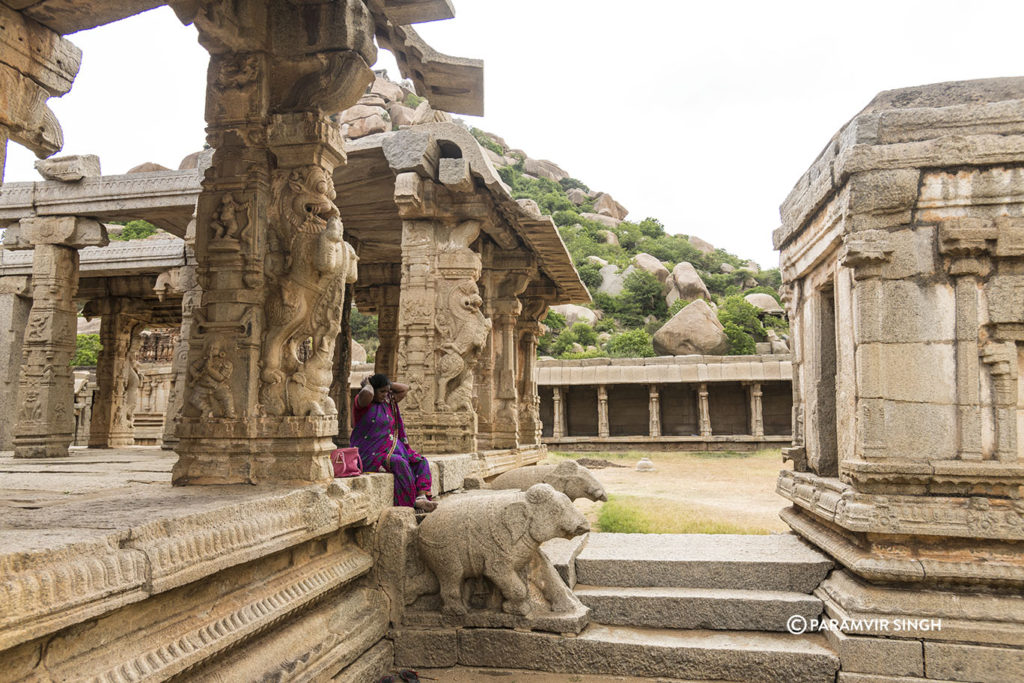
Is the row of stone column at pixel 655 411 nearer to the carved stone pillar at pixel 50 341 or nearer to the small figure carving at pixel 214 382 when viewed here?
the carved stone pillar at pixel 50 341

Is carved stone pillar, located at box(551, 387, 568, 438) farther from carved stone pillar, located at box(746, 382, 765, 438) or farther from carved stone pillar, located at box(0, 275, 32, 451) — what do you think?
carved stone pillar, located at box(0, 275, 32, 451)

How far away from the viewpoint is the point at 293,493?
347 cm

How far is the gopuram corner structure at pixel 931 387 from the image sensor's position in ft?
13.4

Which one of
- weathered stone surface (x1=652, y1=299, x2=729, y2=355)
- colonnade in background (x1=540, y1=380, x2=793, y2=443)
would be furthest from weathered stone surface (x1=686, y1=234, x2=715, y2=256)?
colonnade in background (x1=540, y1=380, x2=793, y2=443)

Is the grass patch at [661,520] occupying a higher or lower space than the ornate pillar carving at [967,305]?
lower

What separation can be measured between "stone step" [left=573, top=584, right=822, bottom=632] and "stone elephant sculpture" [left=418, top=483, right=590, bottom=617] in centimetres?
47

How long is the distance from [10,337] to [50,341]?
8.84 ft

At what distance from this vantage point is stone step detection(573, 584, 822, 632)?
4.43 metres

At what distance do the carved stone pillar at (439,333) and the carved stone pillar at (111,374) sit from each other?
875 centimetres

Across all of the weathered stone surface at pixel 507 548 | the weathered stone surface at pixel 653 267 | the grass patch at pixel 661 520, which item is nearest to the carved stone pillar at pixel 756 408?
the grass patch at pixel 661 520

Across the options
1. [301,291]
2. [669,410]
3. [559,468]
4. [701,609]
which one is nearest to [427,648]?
[701,609]

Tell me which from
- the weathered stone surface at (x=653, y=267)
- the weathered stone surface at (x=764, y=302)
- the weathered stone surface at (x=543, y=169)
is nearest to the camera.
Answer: the weathered stone surface at (x=764, y=302)

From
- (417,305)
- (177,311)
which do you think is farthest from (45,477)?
(177,311)

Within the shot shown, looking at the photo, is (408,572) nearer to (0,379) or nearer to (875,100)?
(875,100)
